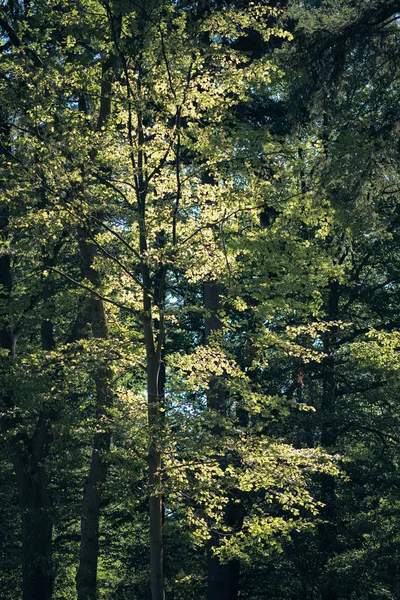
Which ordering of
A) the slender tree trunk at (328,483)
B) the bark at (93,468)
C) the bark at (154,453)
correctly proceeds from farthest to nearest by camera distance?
the slender tree trunk at (328,483) < the bark at (93,468) < the bark at (154,453)

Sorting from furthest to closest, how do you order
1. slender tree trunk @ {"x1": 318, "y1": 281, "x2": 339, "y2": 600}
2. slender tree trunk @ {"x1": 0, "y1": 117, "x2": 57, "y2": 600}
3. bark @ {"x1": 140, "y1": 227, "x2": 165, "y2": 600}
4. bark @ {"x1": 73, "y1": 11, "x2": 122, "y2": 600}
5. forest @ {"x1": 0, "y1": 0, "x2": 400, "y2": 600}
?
slender tree trunk @ {"x1": 0, "y1": 117, "x2": 57, "y2": 600} < slender tree trunk @ {"x1": 318, "y1": 281, "x2": 339, "y2": 600} < bark @ {"x1": 73, "y1": 11, "x2": 122, "y2": 600} < forest @ {"x1": 0, "y1": 0, "x2": 400, "y2": 600} < bark @ {"x1": 140, "y1": 227, "x2": 165, "y2": 600}

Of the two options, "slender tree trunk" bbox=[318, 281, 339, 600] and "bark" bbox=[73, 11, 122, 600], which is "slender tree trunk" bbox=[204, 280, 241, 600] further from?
"bark" bbox=[73, 11, 122, 600]

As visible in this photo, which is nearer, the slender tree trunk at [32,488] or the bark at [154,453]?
the bark at [154,453]

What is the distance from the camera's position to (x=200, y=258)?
1102cm

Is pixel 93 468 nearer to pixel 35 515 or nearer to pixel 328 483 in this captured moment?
pixel 35 515

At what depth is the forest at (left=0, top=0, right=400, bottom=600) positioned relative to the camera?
10.4 metres

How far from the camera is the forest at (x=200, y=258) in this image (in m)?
10.4

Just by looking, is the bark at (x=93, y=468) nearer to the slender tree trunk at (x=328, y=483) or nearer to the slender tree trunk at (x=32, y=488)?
the slender tree trunk at (x=32, y=488)

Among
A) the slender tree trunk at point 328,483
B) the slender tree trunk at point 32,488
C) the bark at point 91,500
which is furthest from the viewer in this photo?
the slender tree trunk at point 32,488

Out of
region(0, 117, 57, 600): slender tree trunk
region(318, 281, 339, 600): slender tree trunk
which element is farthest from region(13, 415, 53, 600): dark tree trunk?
region(318, 281, 339, 600): slender tree trunk

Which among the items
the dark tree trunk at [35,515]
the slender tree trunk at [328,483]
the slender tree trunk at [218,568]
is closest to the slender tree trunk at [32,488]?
the dark tree trunk at [35,515]

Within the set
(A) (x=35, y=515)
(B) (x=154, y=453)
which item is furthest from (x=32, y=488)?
(B) (x=154, y=453)

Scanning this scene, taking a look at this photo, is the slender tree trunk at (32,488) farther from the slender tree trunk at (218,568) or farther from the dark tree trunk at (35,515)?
the slender tree trunk at (218,568)

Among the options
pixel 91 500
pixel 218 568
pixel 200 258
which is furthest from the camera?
pixel 218 568
